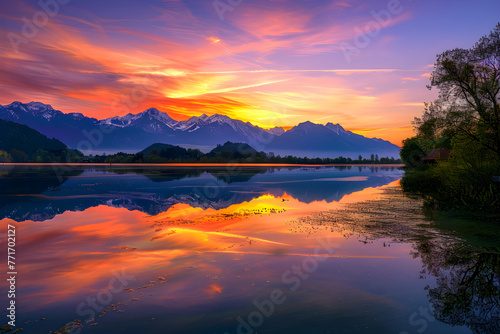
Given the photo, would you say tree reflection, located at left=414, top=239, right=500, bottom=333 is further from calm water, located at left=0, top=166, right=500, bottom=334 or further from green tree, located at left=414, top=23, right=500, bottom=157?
green tree, located at left=414, top=23, right=500, bottom=157

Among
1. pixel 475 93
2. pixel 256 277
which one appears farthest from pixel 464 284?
pixel 475 93

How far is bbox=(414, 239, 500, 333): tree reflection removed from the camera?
932 cm

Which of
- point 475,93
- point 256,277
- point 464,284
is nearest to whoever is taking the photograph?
Result: point 464,284

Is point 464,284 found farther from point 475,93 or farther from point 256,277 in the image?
point 475,93

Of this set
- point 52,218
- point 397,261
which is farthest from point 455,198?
point 52,218

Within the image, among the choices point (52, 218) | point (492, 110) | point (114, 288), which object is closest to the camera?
point (114, 288)

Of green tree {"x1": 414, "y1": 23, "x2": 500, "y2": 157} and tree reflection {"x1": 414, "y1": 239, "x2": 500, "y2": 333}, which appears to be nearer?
tree reflection {"x1": 414, "y1": 239, "x2": 500, "y2": 333}

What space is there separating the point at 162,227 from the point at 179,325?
1420 centimetres

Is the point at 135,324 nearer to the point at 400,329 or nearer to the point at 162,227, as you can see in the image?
the point at 400,329

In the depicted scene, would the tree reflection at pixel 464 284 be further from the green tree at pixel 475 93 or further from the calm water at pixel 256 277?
the green tree at pixel 475 93

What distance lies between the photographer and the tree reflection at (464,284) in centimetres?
932

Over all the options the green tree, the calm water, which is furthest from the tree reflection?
the green tree

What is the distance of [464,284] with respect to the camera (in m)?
11.7

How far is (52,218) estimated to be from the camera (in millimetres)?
26109
